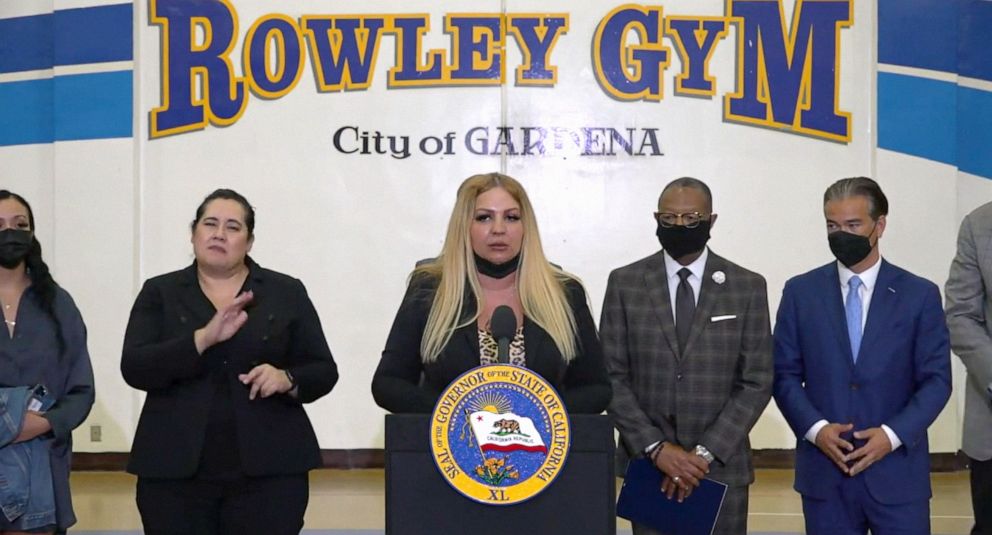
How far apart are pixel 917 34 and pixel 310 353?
472cm

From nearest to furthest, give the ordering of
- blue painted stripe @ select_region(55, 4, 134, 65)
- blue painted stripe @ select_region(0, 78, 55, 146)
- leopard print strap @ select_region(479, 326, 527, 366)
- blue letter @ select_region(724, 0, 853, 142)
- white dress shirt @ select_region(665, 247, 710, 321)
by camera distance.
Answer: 1. leopard print strap @ select_region(479, 326, 527, 366)
2. white dress shirt @ select_region(665, 247, 710, 321)
3. blue letter @ select_region(724, 0, 853, 142)
4. blue painted stripe @ select_region(55, 4, 134, 65)
5. blue painted stripe @ select_region(0, 78, 55, 146)

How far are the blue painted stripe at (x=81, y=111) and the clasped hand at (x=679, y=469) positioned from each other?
4469 mm

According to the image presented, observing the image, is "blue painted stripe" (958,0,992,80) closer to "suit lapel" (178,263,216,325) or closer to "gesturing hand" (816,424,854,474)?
"gesturing hand" (816,424,854,474)

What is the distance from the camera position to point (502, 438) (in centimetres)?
246

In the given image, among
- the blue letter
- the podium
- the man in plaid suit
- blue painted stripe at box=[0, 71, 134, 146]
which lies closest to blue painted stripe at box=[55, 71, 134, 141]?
blue painted stripe at box=[0, 71, 134, 146]

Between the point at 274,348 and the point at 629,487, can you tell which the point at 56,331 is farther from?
the point at 629,487

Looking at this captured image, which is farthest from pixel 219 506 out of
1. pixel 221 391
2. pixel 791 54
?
pixel 791 54

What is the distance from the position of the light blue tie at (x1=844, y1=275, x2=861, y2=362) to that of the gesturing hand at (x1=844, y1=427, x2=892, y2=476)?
0.83ft

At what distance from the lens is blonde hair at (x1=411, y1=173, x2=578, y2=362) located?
299 centimetres

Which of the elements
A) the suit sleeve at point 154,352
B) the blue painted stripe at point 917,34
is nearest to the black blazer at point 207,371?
the suit sleeve at point 154,352

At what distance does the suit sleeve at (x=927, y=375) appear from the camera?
360 cm

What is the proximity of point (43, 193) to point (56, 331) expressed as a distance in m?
3.57

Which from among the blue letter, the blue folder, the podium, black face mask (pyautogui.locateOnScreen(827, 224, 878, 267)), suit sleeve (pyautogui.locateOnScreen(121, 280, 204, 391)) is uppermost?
the blue letter

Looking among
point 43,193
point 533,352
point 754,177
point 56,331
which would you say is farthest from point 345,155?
point 533,352
